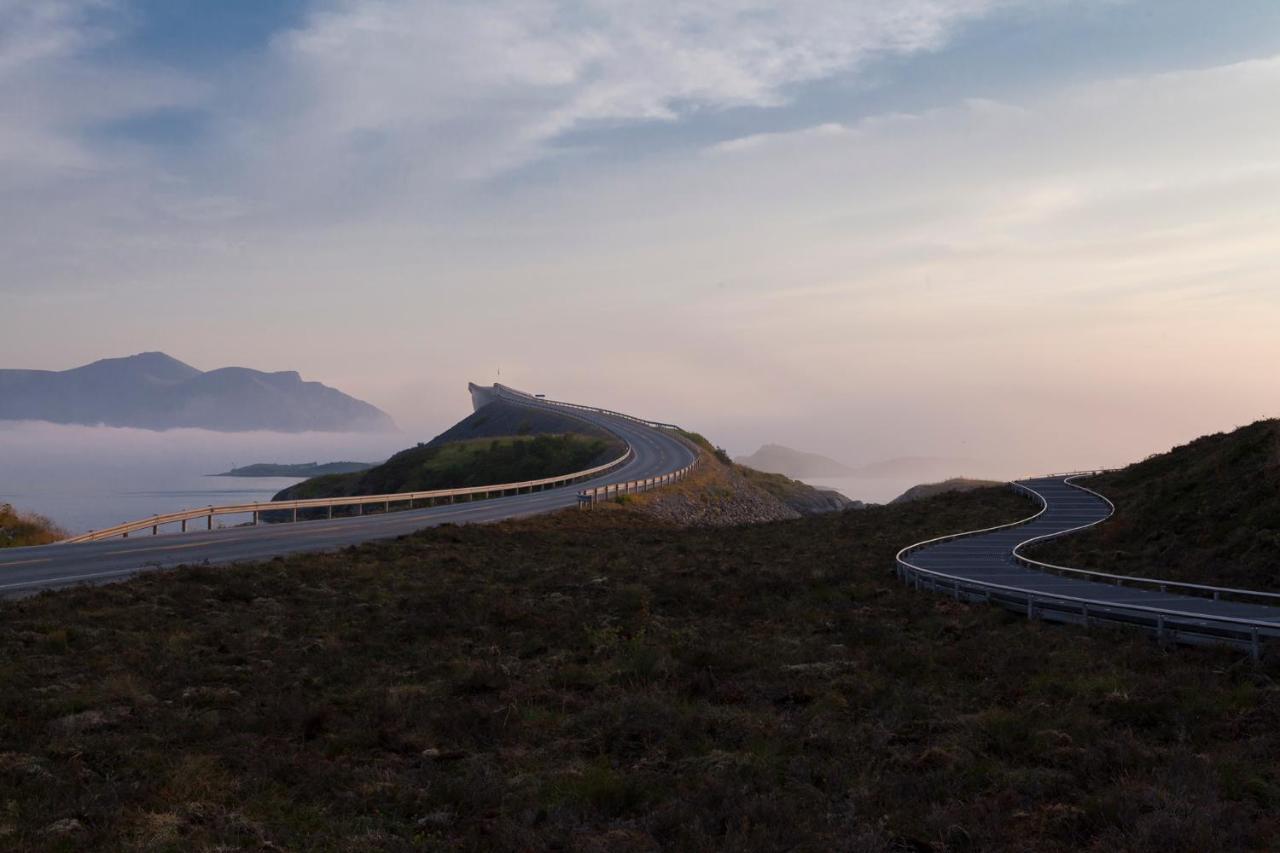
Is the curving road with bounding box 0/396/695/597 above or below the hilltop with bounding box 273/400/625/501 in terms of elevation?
below

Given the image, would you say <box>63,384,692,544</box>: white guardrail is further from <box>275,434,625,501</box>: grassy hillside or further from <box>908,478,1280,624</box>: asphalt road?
<box>908,478,1280,624</box>: asphalt road

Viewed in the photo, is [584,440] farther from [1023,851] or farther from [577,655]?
[1023,851]

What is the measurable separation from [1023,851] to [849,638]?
10153 millimetres

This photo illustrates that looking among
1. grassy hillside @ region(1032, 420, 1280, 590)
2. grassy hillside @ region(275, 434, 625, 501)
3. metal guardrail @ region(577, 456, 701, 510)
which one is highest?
grassy hillside @ region(275, 434, 625, 501)

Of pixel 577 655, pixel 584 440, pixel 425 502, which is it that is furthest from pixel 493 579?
pixel 584 440

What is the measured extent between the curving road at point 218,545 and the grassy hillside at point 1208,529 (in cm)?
2395

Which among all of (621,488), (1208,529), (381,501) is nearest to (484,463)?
(621,488)

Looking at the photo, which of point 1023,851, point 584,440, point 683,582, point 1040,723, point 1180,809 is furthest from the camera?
point 584,440

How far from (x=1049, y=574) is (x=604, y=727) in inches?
705

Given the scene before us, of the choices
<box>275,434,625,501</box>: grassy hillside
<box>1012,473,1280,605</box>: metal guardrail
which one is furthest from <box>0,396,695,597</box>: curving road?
<box>275,434,625,501</box>: grassy hillside

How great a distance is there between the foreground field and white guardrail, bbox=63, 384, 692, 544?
501 inches

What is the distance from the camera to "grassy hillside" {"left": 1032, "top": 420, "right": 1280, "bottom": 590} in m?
25.1

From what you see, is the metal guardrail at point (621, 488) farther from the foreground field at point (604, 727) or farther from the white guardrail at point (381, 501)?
the foreground field at point (604, 727)

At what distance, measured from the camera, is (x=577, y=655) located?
16.7 meters
